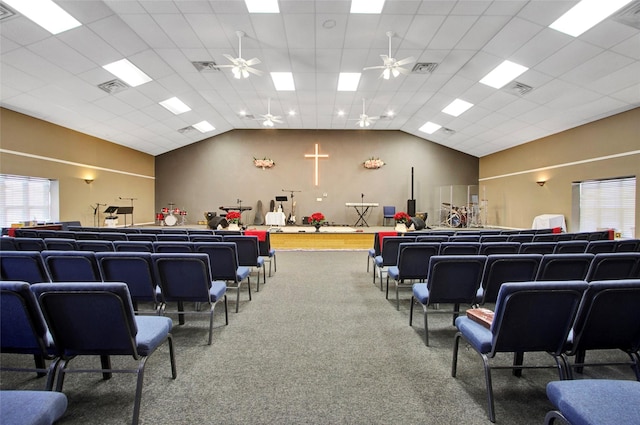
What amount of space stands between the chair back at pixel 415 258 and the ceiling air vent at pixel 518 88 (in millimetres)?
6380

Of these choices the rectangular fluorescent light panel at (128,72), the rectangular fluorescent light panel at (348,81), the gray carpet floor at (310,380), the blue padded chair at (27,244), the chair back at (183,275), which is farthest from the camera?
the rectangular fluorescent light panel at (348,81)

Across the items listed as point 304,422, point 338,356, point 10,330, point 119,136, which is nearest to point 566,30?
point 338,356

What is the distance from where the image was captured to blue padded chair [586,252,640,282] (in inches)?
95.0

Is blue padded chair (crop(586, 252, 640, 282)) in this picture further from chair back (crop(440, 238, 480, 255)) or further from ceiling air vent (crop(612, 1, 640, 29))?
ceiling air vent (crop(612, 1, 640, 29))

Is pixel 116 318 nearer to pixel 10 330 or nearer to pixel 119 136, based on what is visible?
pixel 10 330

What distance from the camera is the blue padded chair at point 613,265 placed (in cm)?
241

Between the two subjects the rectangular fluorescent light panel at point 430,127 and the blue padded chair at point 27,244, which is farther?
the rectangular fluorescent light panel at point 430,127

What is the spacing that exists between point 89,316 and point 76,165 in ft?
33.6

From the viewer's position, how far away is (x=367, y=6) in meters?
5.34

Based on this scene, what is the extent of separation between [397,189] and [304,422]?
12.6m

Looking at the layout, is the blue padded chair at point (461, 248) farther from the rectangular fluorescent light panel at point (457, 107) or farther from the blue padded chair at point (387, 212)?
the blue padded chair at point (387, 212)

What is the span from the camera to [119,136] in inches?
414

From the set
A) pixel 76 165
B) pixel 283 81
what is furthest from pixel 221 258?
pixel 76 165

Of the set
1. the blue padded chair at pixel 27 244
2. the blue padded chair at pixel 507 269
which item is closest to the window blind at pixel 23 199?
the blue padded chair at pixel 27 244
